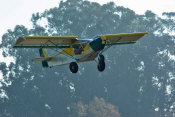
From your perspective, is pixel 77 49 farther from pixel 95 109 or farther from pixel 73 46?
pixel 95 109

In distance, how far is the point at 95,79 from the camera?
98.2 m

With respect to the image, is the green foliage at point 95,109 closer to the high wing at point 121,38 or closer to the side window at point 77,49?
the high wing at point 121,38

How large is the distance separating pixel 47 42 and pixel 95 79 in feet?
214

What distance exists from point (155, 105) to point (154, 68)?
7513mm

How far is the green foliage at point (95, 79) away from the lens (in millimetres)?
95381

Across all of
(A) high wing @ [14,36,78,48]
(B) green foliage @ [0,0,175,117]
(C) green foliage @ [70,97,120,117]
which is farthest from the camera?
(B) green foliage @ [0,0,175,117]

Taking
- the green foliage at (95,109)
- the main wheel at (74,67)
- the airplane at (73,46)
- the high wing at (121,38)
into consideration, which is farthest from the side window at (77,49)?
the green foliage at (95,109)

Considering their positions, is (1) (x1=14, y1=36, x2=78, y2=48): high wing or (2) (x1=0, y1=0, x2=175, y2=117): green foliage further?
(2) (x1=0, y1=0, x2=175, y2=117): green foliage

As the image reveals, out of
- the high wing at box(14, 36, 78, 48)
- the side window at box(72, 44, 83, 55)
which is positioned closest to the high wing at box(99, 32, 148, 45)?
the side window at box(72, 44, 83, 55)

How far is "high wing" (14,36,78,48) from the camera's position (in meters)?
32.3

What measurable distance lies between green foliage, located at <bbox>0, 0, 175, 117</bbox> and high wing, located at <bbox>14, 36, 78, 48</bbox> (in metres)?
56.2

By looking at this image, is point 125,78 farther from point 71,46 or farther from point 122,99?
point 71,46

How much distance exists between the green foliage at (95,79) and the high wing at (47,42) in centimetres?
5621

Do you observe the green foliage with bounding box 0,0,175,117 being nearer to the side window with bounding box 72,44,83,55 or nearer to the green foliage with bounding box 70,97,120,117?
the green foliage with bounding box 70,97,120,117
